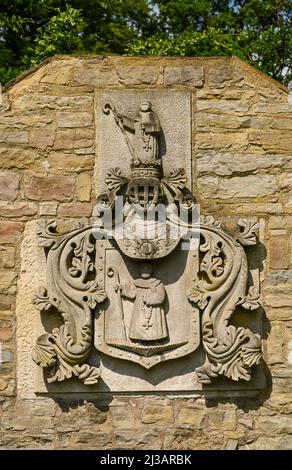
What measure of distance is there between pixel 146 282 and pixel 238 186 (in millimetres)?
920

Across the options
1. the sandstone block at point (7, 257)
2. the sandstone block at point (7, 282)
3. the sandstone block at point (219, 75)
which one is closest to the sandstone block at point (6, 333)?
the sandstone block at point (7, 282)

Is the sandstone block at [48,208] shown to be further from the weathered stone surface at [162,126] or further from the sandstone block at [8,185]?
the weathered stone surface at [162,126]

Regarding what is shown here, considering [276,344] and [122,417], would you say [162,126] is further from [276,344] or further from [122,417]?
[122,417]

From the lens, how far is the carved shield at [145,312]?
24.5 ft

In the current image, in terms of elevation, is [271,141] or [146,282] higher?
[271,141]

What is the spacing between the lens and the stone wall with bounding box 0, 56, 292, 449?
7.55 metres

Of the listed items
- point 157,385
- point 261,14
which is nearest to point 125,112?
point 157,385

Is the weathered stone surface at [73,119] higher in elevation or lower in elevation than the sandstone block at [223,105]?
lower

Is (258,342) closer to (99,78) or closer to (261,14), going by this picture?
(99,78)

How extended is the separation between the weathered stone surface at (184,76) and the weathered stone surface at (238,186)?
2.15ft

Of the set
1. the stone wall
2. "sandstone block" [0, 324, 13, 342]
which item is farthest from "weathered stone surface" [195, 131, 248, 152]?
"sandstone block" [0, 324, 13, 342]

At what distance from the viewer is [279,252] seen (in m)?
7.73

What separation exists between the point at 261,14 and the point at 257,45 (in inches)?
61.9

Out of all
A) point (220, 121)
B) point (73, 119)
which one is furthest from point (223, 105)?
point (73, 119)
